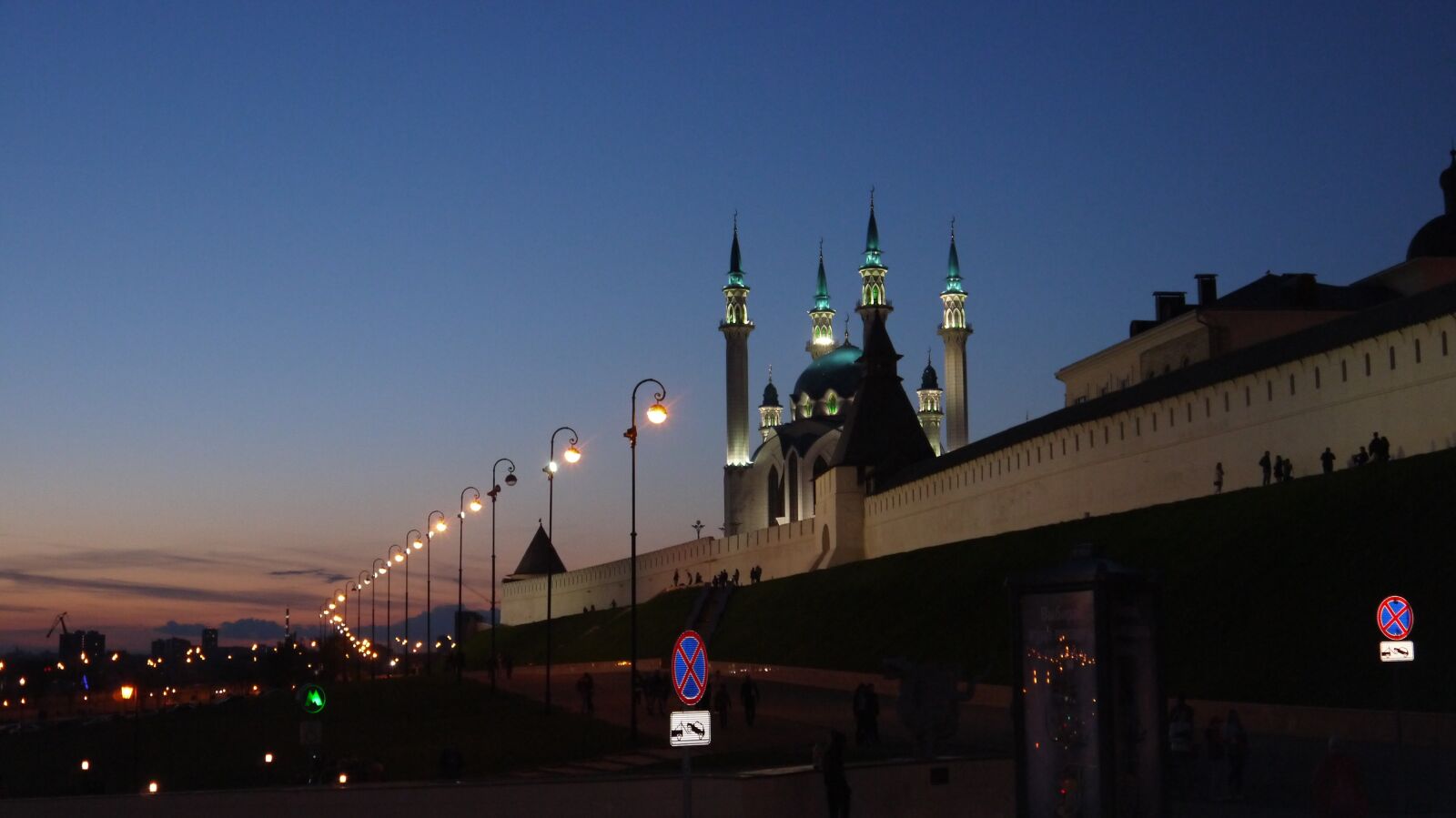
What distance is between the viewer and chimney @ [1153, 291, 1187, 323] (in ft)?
232

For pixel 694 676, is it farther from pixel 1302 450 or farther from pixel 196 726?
pixel 196 726

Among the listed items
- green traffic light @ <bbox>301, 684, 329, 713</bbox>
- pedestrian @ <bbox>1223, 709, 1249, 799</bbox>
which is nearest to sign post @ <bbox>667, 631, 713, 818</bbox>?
green traffic light @ <bbox>301, 684, 329, 713</bbox>

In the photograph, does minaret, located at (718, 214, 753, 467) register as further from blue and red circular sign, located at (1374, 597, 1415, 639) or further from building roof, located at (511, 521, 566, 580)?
blue and red circular sign, located at (1374, 597, 1415, 639)

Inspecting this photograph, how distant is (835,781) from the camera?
640 inches

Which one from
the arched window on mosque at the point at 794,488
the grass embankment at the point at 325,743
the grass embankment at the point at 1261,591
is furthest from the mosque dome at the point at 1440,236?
the arched window on mosque at the point at 794,488

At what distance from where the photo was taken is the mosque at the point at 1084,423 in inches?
1416

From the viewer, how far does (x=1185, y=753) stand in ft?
64.2

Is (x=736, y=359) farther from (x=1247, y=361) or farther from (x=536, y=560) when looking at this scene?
(x=1247, y=361)

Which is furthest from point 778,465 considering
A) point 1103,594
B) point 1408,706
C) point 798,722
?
point 1103,594

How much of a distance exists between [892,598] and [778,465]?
51.6 meters

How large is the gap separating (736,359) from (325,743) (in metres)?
71.0

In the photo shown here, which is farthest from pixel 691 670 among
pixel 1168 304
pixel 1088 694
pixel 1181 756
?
pixel 1168 304

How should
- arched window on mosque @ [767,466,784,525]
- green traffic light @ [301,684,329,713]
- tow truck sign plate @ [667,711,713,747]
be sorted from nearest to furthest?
tow truck sign plate @ [667,711,713,747]
green traffic light @ [301,684,329,713]
arched window on mosque @ [767,466,784,525]

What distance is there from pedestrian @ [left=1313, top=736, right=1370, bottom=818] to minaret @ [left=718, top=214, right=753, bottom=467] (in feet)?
293
